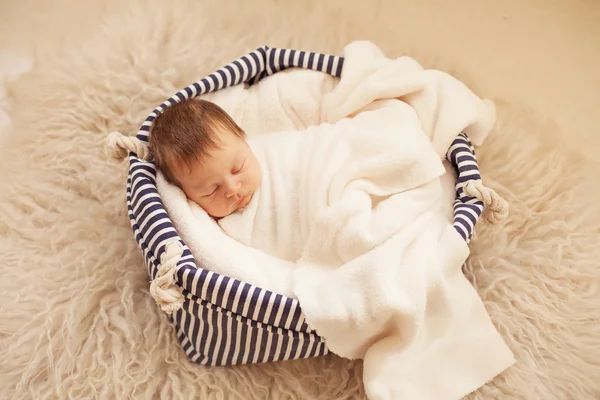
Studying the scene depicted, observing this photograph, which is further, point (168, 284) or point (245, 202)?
point (245, 202)

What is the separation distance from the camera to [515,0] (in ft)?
5.71

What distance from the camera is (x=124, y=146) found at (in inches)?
43.7

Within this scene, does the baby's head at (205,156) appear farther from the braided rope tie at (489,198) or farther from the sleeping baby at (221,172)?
the braided rope tie at (489,198)

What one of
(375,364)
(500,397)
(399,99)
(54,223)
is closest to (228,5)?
(399,99)

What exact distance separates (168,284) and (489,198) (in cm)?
55

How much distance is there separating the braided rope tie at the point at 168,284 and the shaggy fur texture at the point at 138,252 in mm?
187

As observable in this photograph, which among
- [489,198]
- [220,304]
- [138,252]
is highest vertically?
[489,198]

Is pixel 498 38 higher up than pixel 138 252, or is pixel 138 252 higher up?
pixel 498 38

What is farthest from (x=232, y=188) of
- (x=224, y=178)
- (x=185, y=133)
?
(x=185, y=133)

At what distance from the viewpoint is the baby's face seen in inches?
41.6

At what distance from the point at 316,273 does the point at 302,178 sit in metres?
0.19

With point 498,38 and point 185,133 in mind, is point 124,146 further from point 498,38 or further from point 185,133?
point 498,38

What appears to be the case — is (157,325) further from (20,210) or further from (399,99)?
(399,99)

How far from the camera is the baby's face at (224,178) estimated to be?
106 cm
